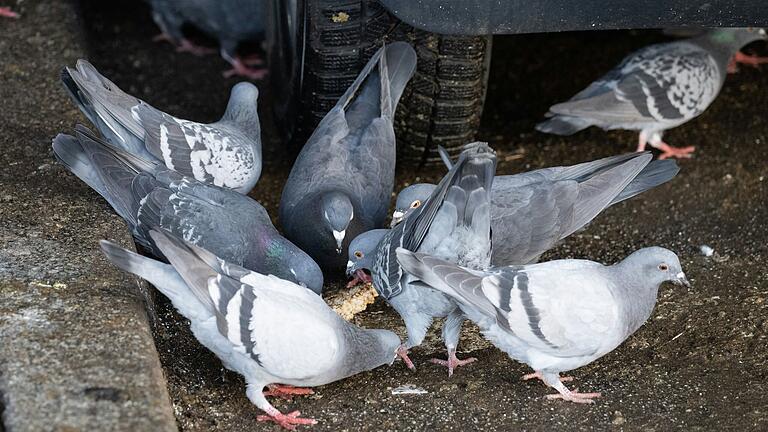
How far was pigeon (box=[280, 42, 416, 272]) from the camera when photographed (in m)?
4.40

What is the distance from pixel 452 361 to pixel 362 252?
24.4 inches

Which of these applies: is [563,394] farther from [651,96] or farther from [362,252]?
[651,96]

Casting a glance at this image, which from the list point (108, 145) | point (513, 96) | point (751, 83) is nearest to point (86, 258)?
point (108, 145)

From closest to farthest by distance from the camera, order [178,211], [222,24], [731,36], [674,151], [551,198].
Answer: [178,211] → [551,198] → [674,151] → [731,36] → [222,24]

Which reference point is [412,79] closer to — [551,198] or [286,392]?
[551,198]

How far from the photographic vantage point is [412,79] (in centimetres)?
491

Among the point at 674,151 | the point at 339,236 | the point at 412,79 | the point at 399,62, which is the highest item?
the point at 399,62

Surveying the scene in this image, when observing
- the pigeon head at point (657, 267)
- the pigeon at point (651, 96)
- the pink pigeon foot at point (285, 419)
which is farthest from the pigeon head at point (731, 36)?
the pink pigeon foot at point (285, 419)

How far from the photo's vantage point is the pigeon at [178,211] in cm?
410

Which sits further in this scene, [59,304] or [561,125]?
→ [561,125]

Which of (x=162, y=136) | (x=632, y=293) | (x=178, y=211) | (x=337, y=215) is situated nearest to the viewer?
(x=632, y=293)

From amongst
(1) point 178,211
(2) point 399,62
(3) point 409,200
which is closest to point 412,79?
(2) point 399,62

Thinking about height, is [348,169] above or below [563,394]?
above

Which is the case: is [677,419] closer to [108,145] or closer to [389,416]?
[389,416]
